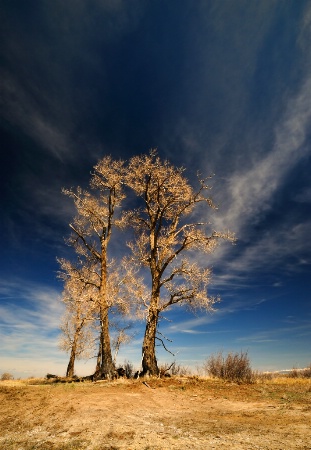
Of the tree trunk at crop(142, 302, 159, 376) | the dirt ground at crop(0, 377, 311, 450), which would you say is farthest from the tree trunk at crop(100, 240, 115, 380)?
the dirt ground at crop(0, 377, 311, 450)

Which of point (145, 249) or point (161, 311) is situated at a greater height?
point (145, 249)

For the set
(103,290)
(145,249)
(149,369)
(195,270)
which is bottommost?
(149,369)

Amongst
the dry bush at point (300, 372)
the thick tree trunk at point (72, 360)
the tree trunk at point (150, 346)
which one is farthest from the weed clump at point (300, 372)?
the thick tree trunk at point (72, 360)

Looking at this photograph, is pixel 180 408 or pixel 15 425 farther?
pixel 180 408

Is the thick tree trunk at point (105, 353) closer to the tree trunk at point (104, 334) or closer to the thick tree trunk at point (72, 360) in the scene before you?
the tree trunk at point (104, 334)

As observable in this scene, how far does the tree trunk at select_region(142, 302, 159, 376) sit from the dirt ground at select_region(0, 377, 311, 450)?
3.44 metres

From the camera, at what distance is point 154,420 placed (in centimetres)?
699

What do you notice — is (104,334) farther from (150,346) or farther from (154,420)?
(154,420)

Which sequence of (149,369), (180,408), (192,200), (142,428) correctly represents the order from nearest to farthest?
1. (142,428)
2. (180,408)
3. (149,369)
4. (192,200)

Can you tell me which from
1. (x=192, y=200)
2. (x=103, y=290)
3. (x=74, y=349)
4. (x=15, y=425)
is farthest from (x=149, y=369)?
(x=74, y=349)

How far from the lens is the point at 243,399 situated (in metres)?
9.99

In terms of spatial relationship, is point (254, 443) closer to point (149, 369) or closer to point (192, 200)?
point (149, 369)

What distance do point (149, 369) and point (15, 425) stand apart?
8533 millimetres

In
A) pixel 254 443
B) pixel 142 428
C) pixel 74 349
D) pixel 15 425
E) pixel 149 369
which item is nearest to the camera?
pixel 254 443
